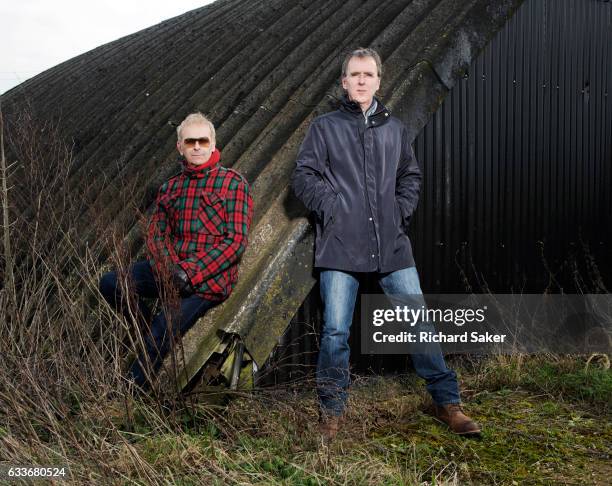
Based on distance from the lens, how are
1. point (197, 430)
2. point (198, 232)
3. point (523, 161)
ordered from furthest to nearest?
point (523, 161), point (198, 232), point (197, 430)

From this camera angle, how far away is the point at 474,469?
437 cm

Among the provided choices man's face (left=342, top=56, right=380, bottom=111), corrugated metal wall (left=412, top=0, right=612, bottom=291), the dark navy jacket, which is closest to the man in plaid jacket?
the dark navy jacket

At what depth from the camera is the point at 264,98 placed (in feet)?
22.0

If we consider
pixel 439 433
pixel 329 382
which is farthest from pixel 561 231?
pixel 329 382

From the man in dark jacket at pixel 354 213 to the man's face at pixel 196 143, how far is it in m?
0.53

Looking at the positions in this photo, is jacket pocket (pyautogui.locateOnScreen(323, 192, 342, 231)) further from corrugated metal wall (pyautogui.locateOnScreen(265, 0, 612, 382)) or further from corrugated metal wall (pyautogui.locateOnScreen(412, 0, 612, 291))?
corrugated metal wall (pyautogui.locateOnScreen(412, 0, 612, 291))

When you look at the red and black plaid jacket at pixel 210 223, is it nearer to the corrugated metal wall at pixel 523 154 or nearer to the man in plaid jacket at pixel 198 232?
the man in plaid jacket at pixel 198 232

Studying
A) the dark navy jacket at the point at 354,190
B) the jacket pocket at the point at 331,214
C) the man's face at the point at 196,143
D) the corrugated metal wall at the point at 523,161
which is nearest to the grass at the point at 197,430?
the man's face at the point at 196,143

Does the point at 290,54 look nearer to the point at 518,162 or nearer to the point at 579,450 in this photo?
the point at 518,162

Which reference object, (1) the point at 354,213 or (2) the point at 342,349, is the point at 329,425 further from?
(1) the point at 354,213

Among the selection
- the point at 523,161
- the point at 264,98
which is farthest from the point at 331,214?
the point at 523,161

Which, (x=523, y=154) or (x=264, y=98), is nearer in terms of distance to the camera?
(x=264, y=98)

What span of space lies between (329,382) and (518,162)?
398 centimetres

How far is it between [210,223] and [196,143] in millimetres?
472
